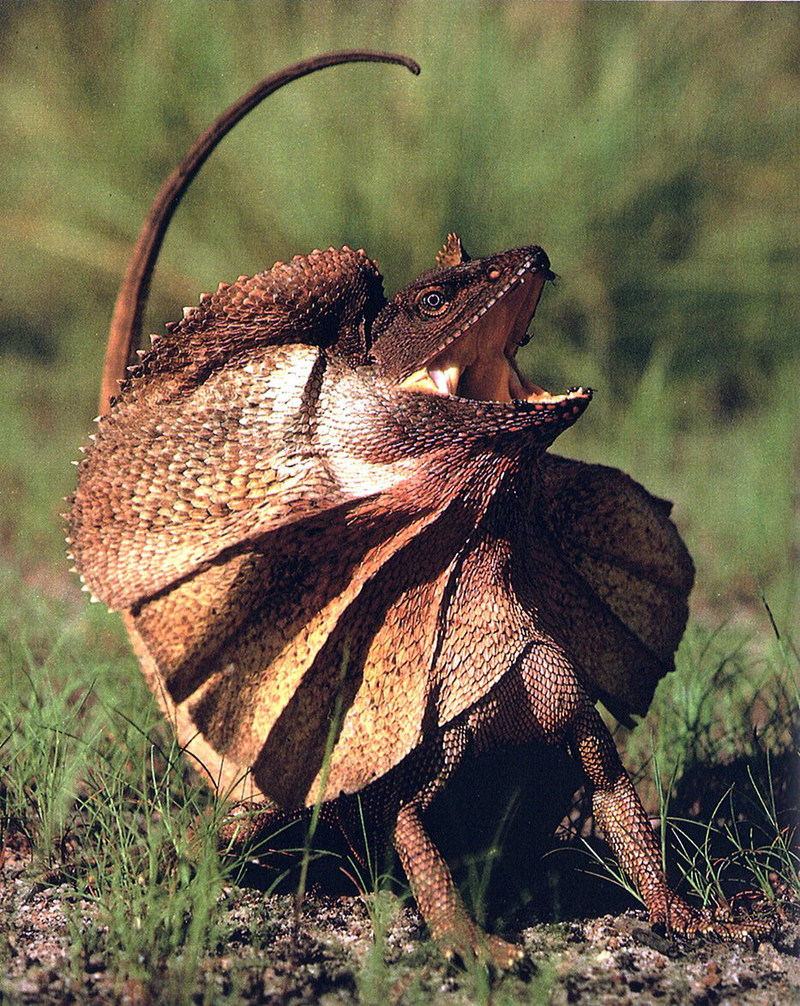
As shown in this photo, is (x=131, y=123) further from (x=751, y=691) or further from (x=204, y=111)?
(x=751, y=691)

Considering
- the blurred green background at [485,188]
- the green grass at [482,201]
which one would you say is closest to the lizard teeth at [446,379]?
the green grass at [482,201]

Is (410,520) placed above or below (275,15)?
below

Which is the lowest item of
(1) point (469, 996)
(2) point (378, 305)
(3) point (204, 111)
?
(1) point (469, 996)

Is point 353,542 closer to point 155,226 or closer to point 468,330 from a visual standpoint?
point 468,330

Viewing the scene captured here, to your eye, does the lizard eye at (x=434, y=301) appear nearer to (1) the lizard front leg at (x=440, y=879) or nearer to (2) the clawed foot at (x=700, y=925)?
(1) the lizard front leg at (x=440, y=879)

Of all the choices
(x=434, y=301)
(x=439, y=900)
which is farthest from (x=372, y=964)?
(x=434, y=301)

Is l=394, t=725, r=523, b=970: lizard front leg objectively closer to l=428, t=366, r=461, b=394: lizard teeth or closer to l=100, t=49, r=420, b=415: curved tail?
l=428, t=366, r=461, b=394: lizard teeth

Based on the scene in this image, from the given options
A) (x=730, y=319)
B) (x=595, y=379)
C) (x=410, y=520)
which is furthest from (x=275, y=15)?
(x=410, y=520)
